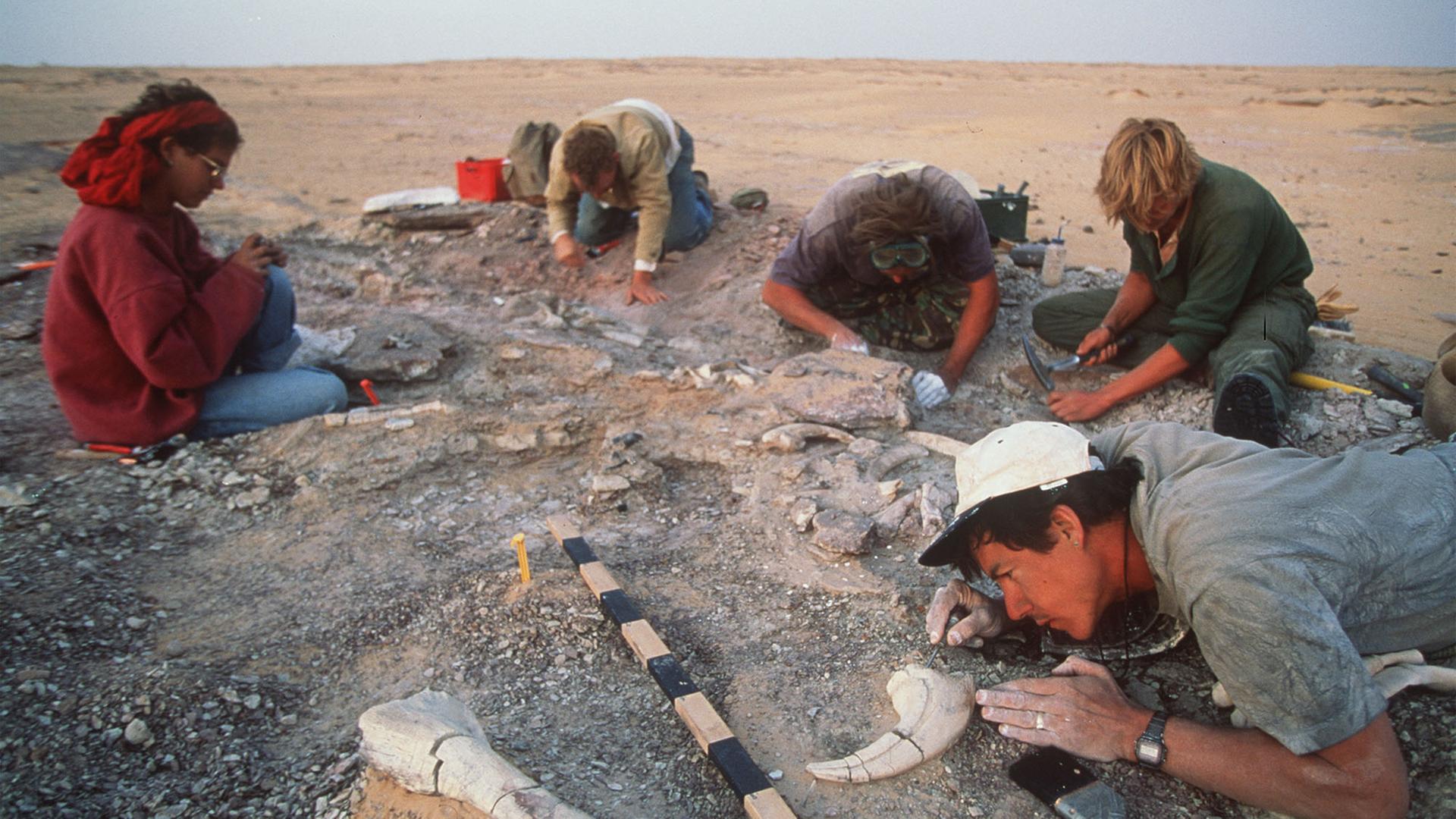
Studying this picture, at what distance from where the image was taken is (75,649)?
7.82 ft

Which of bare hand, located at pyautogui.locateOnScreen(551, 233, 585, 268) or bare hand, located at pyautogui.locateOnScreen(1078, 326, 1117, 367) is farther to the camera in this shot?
bare hand, located at pyautogui.locateOnScreen(551, 233, 585, 268)

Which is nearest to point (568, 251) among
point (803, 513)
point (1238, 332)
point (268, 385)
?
point (268, 385)

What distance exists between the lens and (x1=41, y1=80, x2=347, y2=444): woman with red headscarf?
3.14 m

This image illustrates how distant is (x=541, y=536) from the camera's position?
3.05m

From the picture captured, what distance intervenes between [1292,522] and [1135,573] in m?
0.38

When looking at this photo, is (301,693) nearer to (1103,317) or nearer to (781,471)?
(781,471)

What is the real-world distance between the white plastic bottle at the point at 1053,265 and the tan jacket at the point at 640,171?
217 centimetres

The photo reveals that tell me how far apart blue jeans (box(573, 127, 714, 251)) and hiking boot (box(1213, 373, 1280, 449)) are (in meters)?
3.23

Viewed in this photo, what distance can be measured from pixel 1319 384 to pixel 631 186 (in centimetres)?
362

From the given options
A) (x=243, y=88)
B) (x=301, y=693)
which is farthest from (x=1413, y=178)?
(x=243, y=88)

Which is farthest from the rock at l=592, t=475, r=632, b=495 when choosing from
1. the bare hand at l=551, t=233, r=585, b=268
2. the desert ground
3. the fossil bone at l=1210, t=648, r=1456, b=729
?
the bare hand at l=551, t=233, r=585, b=268

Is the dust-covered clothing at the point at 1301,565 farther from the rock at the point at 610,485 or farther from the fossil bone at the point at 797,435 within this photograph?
the rock at the point at 610,485

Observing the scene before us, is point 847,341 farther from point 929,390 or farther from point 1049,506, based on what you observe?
point 1049,506

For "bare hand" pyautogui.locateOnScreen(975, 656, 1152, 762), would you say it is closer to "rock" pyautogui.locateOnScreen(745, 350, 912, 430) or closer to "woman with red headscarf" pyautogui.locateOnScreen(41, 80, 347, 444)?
"rock" pyautogui.locateOnScreen(745, 350, 912, 430)
